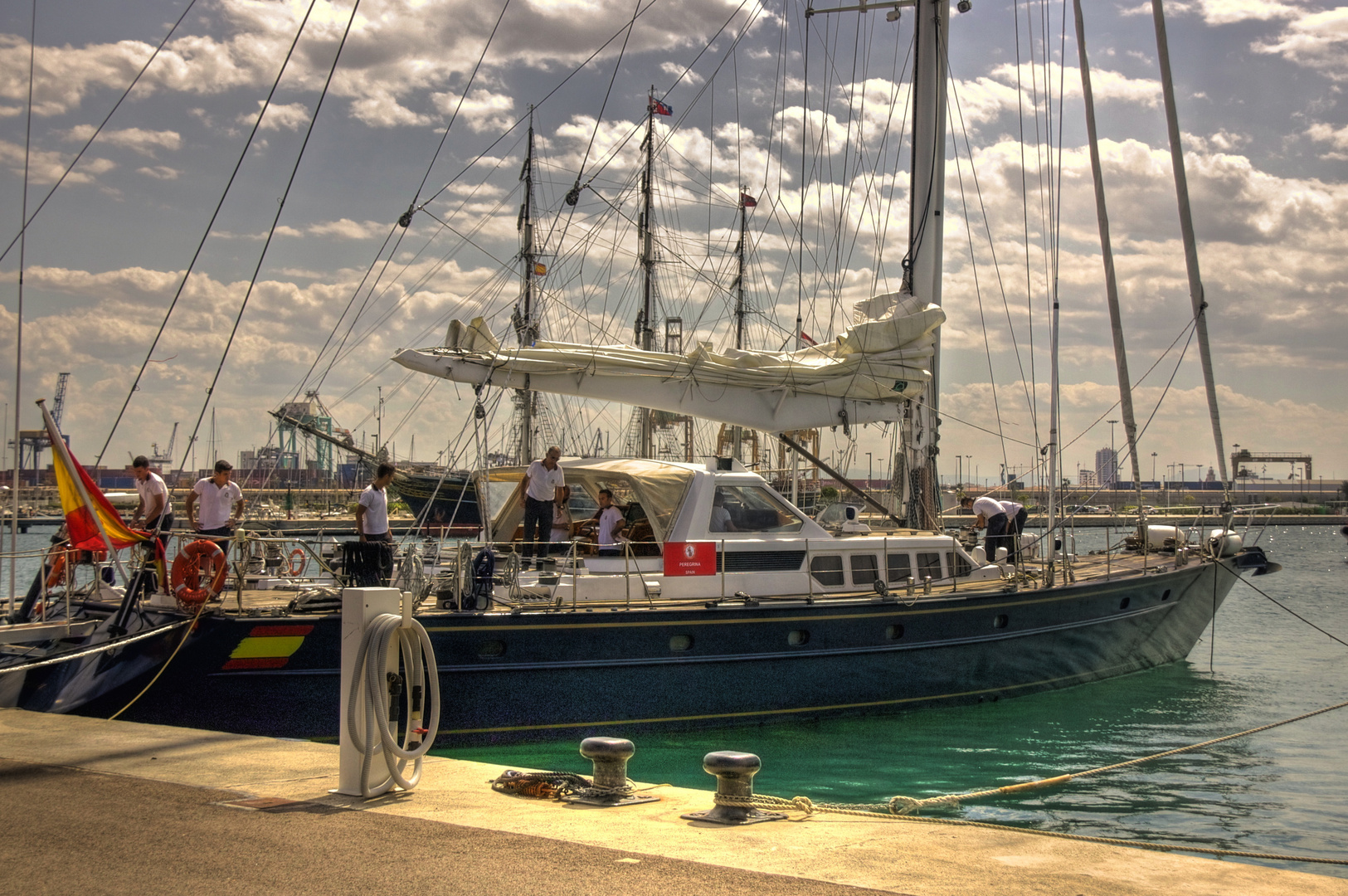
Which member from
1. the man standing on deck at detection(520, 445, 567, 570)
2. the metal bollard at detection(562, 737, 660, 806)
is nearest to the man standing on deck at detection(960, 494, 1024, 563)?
the man standing on deck at detection(520, 445, 567, 570)

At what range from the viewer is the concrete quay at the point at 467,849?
382 cm

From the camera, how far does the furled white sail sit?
39.7ft

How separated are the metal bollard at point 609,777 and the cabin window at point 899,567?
7.31m

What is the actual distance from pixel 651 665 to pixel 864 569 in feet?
10.8

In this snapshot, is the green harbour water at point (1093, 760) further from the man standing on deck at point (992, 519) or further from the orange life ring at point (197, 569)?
the orange life ring at point (197, 569)

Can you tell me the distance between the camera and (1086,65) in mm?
14844

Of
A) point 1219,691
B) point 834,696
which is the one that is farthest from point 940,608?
point 1219,691

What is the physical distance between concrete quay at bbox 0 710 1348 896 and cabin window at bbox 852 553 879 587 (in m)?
6.58

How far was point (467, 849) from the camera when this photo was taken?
423 cm

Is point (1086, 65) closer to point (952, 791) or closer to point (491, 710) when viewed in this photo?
point (952, 791)

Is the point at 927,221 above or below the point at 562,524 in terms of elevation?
above

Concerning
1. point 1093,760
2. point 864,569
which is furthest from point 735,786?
point 1093,760

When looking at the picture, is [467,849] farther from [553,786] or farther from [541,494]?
[541,494]

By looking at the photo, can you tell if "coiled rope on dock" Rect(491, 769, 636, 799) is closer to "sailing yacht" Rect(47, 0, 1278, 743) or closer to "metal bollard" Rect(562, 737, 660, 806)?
"metal bollard" Rect(562, 737, 660, 806)
